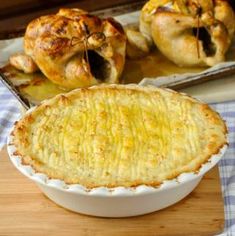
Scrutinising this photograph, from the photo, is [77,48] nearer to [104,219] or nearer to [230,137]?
[230,137]

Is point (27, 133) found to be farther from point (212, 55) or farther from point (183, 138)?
point (212, 55)

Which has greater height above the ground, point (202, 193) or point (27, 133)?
point (27, 133)

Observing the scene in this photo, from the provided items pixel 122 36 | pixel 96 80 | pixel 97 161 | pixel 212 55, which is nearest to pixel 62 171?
pixel 97 161

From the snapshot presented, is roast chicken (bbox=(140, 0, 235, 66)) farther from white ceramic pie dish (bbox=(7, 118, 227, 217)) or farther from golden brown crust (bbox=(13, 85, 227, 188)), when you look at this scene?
white ceramic pie dish (bbox=(7, 118, 227, 217))

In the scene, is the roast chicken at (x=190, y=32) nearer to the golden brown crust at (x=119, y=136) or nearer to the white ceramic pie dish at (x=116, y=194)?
the golden brown crust at (x=119, y=136)

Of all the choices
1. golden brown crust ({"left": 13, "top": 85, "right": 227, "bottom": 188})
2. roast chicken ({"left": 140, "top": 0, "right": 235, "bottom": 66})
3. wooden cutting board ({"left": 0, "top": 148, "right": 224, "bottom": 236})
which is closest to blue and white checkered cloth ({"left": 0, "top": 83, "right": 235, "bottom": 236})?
wooden cutting board ({"left": 0, "top": 148, "right": 224, "bottom": 236})

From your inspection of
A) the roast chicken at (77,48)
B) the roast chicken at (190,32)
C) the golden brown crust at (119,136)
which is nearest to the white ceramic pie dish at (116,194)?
the golden brown crust at (119,136)
